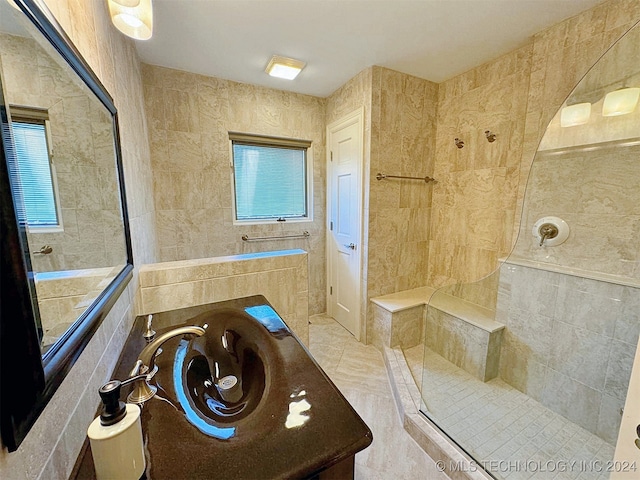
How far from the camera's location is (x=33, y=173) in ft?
1.67

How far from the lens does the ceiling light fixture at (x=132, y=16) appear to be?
3.42ft

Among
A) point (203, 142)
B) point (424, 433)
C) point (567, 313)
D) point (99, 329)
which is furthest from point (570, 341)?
point (203, 142)

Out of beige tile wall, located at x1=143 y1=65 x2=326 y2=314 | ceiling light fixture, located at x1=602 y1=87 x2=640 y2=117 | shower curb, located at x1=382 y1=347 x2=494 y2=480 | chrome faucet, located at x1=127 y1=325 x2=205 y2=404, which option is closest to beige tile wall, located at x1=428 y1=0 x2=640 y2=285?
ceiling light fixture, located at x1=602 y1=87 x2=640 y2=117

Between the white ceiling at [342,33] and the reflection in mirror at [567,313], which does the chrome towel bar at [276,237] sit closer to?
the white ceiling at [342,33]

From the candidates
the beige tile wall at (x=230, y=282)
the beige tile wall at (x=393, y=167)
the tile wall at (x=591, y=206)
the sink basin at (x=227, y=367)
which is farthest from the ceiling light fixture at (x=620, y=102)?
the sink basin at (x=227, y=367)

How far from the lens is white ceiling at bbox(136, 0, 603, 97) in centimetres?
154

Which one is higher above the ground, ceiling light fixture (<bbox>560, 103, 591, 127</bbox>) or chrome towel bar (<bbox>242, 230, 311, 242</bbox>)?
ceiling light fixture (<bbox>560, 103, 591, 127</bbox>)

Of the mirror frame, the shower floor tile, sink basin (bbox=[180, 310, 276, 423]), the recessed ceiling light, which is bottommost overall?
the shower floor tile

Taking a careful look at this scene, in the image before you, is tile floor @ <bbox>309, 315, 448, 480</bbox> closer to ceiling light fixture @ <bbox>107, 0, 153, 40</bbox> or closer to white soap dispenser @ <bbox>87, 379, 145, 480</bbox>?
white soap dispenser @ <bbox>87, 379, 145, 480</bbox>

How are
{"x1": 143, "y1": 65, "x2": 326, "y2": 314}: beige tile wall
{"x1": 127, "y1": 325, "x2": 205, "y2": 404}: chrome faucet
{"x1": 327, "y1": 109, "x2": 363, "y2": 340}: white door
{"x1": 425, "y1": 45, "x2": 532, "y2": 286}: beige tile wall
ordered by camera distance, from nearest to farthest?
{"x1": 127, "y1": 325, "x2": 205, "y2": 404}: chrome faucet < {"x1": 425, "y1": 45, "x2": 532, "y2": 286}: beige tile wall < {"x1": 143, "y1": 65, "x2": 326, "y2": 314}: beige tile wall < {"x1": 327, "y1": 109, "x2": 363, "y2": 340}: white door

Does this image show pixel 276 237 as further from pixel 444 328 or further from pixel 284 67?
pixel 444 328

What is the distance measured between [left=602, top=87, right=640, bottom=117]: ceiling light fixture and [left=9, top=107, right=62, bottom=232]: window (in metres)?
2.52

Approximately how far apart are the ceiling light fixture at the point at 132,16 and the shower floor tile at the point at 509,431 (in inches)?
102

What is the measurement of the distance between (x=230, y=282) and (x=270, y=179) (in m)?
1.54
